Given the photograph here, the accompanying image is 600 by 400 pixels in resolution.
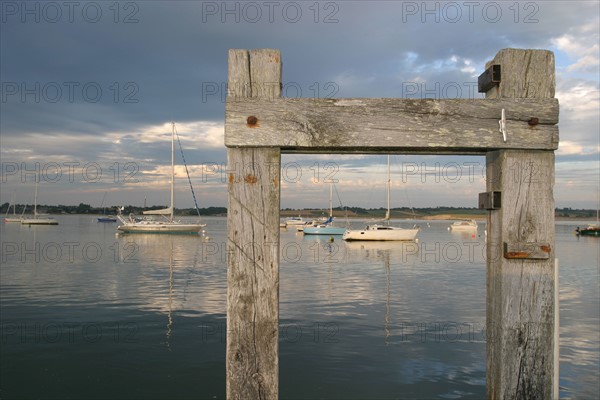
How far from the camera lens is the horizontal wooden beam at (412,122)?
13.2 feet

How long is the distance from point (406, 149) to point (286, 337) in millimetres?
9281

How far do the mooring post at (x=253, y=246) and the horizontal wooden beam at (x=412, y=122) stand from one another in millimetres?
169

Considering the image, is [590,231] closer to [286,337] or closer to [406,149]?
[286,337]

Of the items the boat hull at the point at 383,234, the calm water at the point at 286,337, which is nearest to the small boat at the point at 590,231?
the boat hull at the point at 383,234

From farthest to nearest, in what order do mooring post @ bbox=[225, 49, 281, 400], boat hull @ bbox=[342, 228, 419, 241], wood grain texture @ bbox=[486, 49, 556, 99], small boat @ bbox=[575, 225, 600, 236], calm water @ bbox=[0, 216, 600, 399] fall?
small boat @ bbox=[575, 225, 600, 236] < boat hull @ bbox=[342, 228, 419, 241] < calm water @ bbox=[0, 216, 600, 399] < wood grain texture @ bbox=[486, 49, 556, 99] < mooring post @ bbox=[225, 49, 281, 400]

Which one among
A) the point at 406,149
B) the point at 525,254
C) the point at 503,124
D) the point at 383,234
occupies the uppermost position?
the point at 503,124

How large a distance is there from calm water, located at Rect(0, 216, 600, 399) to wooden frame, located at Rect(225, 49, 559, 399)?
5.17 meters

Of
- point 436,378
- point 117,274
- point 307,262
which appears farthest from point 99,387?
point 307,262

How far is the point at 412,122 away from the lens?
4035 millimetres

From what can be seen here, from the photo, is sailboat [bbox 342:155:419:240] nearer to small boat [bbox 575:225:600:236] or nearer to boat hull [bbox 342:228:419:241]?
boat hull [bbox 342:228:419:241]

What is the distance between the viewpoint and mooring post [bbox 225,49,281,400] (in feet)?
13.0

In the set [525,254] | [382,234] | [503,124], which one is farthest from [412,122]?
[382,234]

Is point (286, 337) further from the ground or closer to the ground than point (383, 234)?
closer to the ground

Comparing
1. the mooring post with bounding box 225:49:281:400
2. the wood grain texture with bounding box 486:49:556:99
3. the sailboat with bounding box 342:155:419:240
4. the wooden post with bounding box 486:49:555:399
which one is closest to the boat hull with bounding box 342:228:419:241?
the sailboat with bounding box 342:155:419:240
